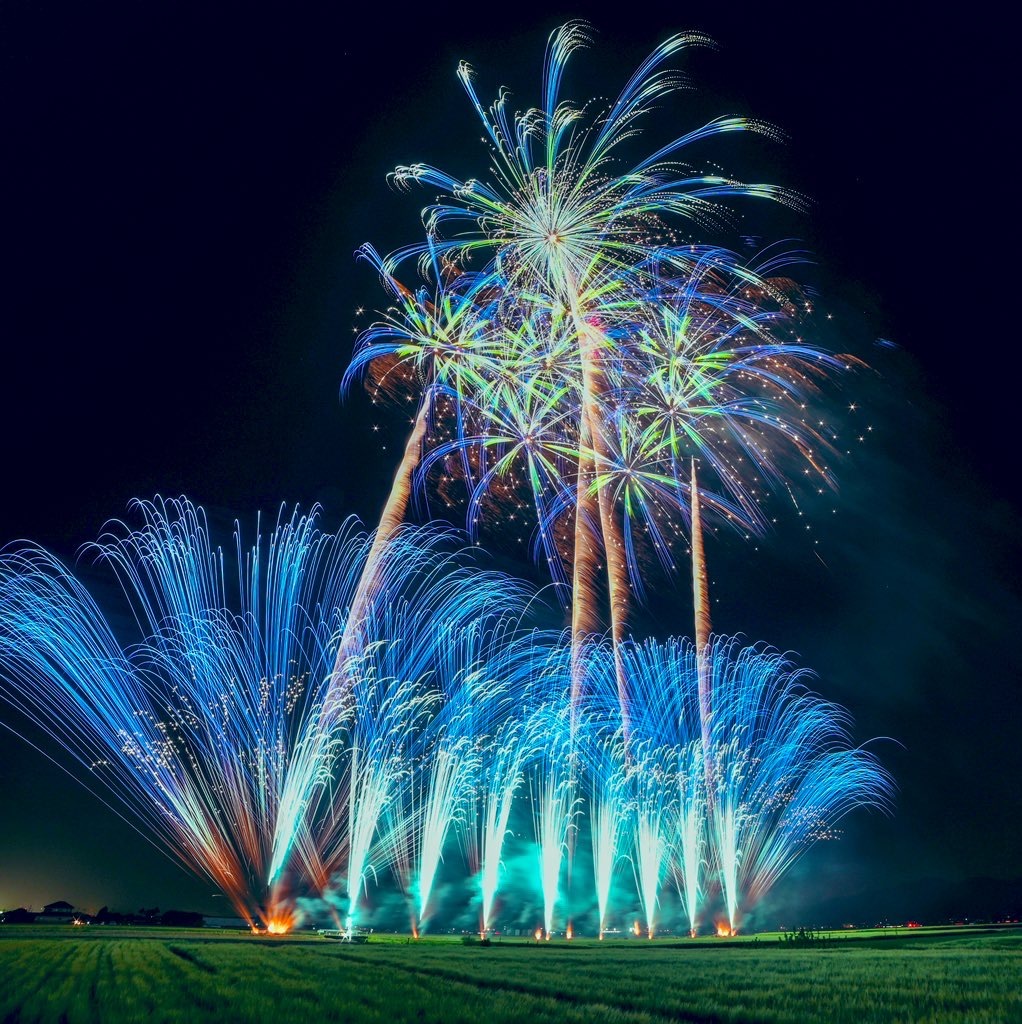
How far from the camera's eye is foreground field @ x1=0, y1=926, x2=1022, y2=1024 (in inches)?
559

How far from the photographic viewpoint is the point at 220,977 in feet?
65.8

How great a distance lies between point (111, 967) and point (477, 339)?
69.1ft

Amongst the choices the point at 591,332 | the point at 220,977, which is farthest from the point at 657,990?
the point at 591,332

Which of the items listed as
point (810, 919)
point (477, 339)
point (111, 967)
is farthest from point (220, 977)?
point (810, 919)

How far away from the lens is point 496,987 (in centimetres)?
1888

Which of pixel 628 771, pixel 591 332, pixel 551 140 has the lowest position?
pixel 628 771

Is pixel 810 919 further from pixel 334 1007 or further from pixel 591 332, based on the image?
pixel 334 1007

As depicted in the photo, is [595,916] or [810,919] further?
[810,919]

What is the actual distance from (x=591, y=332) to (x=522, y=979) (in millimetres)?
19743

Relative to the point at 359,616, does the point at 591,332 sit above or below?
above

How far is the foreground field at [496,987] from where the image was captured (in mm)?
14188

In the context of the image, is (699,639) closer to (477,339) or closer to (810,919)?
(477,339)

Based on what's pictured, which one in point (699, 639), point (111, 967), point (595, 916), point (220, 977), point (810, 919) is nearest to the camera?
point (220, 977)

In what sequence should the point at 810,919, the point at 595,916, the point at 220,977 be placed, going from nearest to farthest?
the point at 220,977 < the point at 595,916 < the point at 810,919
